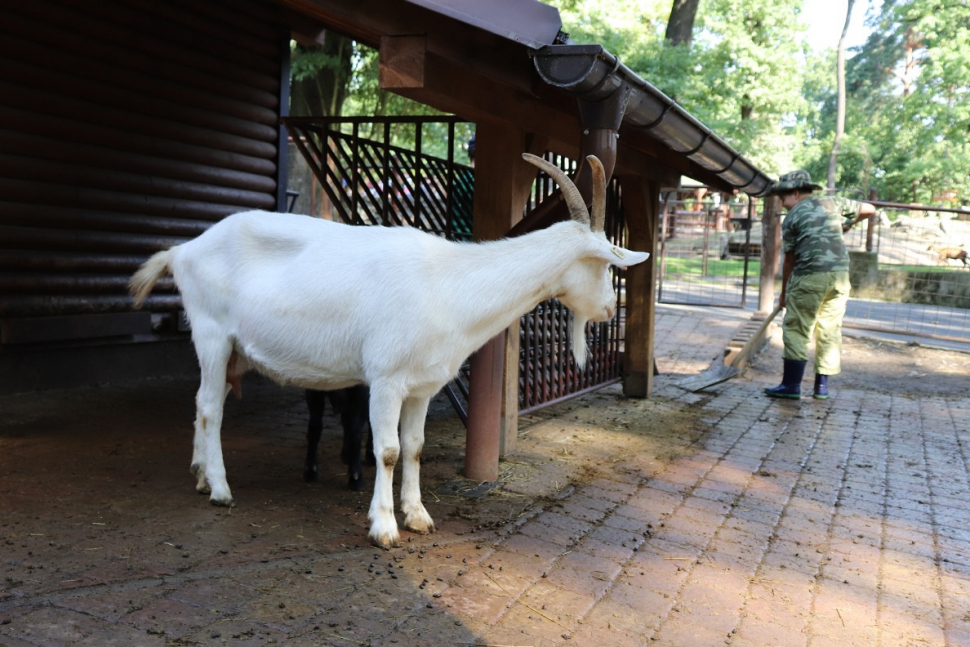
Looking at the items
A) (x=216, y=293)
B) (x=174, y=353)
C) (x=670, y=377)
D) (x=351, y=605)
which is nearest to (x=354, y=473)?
(x=216, y=293)

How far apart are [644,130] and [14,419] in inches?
188

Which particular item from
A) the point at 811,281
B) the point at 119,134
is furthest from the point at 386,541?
the point at 811,281

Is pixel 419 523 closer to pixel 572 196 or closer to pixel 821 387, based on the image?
pixel 572 196

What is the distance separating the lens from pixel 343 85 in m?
14.0

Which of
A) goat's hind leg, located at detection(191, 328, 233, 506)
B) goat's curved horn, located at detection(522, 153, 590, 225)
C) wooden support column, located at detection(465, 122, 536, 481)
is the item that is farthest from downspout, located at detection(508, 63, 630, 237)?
goat's hind leg, located at detection(191, 328, 233, 506)

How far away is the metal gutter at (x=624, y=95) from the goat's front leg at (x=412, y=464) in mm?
1702

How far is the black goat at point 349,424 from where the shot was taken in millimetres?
4750

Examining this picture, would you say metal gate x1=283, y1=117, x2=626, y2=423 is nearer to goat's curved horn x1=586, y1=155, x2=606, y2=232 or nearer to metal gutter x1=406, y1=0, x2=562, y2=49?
goat's curved horn x1=586, y1=155, x2=606, y2=232

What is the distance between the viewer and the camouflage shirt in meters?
8.02

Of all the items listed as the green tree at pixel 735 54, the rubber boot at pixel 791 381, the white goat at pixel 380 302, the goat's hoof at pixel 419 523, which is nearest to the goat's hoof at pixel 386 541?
the white goat at pixel 380 302

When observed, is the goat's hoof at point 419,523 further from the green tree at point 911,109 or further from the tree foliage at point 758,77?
the green tree at point 911,109

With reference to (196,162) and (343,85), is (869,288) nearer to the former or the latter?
(343,85)

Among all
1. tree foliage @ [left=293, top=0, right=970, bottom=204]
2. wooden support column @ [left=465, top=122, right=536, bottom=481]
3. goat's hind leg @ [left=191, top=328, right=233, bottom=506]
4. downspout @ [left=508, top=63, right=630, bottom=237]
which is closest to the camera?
→ downspout @ [left=508, top=63, right=630, bottom=237]

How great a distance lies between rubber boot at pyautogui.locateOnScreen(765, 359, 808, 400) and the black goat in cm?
502
